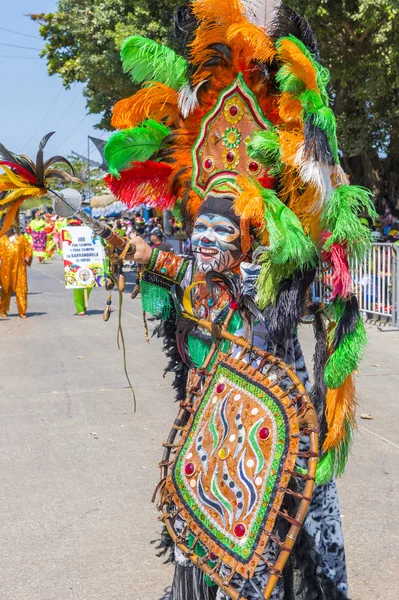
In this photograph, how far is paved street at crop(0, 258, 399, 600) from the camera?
3.40 m

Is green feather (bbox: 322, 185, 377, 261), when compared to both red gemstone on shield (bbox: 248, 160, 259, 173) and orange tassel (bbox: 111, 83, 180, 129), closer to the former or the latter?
red gemstone on shield (bbox: 248, 160, 259, 173)

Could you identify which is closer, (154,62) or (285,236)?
(285,236)

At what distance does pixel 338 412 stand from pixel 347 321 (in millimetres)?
325

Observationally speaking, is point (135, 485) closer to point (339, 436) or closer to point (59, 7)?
point (339, 436)

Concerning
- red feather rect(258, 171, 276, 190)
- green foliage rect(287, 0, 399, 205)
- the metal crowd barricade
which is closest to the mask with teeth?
red feather rect(258, 171, 276, 190)

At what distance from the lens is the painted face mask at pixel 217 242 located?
267 cm

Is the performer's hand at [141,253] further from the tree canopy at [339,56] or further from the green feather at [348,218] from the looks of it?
the tree canopy at [339,56]

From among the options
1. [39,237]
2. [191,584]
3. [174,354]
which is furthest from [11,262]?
[39,237]

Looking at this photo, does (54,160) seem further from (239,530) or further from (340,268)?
(239,530)

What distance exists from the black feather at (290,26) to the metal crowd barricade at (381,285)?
7.35 meters

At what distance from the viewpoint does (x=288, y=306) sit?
2.46 metres

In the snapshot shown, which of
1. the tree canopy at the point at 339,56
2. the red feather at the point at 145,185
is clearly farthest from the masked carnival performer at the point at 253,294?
the tree canopy at the point at 339,56

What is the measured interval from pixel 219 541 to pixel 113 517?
6.10 feet

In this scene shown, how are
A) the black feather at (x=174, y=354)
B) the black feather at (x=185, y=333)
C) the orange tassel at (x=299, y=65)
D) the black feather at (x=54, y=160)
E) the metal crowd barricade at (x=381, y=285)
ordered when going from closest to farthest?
the orange tassel at (x=299, y=65), the black feather at (x=54, y=160), the black feather at (x=185, y=333), the black feather at (x=174, y=354), the metal crowd barricade at (x=381, y=285)
